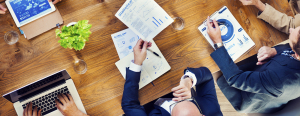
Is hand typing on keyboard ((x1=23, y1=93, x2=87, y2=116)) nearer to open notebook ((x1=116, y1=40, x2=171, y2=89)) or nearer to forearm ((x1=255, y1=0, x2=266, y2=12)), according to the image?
open notebook ((x1=116, y1=40, x2=171, y2=89))

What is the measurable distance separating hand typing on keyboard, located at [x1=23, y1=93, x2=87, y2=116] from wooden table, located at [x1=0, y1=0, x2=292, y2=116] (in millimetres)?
71

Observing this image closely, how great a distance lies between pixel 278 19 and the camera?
120 centimetres

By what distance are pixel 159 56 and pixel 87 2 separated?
639mm

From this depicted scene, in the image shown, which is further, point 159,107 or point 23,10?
point 159,107

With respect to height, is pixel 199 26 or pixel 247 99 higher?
pixel 199 26

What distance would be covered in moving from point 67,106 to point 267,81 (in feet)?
4.16

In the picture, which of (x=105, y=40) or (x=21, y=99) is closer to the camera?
(x=21, y=99)

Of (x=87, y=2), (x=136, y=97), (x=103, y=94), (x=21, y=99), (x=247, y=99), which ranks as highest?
(x=87, y=2)

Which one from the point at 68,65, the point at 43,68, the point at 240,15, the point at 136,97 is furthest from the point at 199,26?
the point at 43,68

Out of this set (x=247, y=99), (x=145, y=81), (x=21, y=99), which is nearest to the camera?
(x=21, y=99)

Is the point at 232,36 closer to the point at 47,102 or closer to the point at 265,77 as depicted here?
the point at 265,77

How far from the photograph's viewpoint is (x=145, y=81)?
1.14 m

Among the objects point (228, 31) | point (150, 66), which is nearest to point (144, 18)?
point (150, 66)

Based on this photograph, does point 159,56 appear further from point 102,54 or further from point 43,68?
point 43,68
